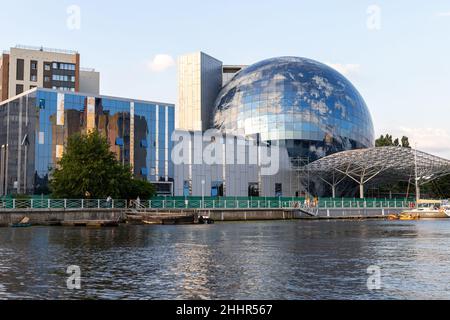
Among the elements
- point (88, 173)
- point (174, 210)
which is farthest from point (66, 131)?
point (174, 210)

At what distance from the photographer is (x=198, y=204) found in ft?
228

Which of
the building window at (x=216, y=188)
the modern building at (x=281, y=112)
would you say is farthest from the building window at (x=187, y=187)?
the modern building at (x=281, y=112)

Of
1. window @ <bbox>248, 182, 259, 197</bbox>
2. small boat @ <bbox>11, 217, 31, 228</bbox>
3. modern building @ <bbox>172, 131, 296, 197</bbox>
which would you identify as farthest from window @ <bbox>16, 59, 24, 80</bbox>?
small boat @ <bbox>11, 217, 31, 228</bbox>

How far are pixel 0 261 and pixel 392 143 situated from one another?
132629 mm

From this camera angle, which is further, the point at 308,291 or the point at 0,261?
the point at 0,261

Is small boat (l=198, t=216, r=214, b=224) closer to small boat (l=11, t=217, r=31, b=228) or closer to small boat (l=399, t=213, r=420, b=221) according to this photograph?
small boat (l=11, t=217, r=31, b=228)

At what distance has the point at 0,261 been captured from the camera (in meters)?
23.8

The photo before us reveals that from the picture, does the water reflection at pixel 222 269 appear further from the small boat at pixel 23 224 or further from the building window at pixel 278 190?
the building window at pixel 278 190

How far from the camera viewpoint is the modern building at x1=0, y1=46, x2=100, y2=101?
129 meters

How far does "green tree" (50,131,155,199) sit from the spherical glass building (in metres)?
43.7

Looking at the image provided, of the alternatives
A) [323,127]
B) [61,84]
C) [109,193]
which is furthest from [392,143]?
[109,193]

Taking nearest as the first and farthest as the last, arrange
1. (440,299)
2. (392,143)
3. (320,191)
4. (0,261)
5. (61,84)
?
(440,299) < (0,261) < (320,191) < (61,84) < (392,143)

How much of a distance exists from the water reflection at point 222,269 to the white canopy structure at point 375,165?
56.1 metres
